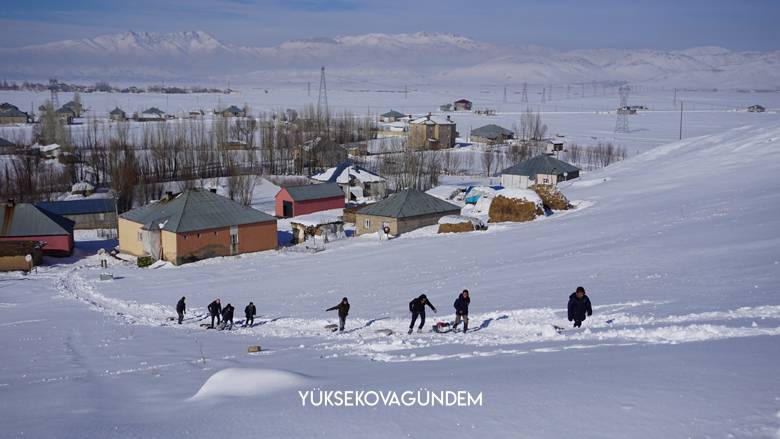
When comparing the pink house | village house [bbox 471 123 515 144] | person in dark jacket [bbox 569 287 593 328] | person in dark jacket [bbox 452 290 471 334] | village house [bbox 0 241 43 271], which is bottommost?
village house [bbox 0 241 43 271]

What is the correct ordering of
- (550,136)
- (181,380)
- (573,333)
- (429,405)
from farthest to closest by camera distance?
(550,136)
(573,333)
(181,380)
(429,405)

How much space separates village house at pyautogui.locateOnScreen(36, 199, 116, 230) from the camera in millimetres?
37062

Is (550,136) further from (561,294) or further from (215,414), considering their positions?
(215,414)

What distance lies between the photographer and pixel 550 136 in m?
87.3

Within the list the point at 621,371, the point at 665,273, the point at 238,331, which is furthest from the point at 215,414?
the point at 665,273

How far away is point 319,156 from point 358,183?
1797 centimetres

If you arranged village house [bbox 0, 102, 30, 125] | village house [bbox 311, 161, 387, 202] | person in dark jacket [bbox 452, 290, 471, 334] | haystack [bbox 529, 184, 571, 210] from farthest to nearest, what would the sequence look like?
village house [bbox 0, 102, 30, 125] < village house [bbox 311, 161, 387, 202] < haystack [bbox 529, 184, 571, 210] < person in dark jacket [bbox 452, 290, 471, 334]

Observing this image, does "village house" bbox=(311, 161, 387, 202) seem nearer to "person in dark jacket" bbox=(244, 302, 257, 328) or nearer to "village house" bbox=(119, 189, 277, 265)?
"village house" bbox=(119, 189, 277, 265)

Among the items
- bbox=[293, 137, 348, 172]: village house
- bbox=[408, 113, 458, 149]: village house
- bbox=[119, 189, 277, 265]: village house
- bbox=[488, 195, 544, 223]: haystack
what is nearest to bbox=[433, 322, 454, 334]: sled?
bbox=[488, 195, 544, 223]: haystack

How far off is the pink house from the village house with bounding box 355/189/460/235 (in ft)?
25.5

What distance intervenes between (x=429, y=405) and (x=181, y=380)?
4.59 meters

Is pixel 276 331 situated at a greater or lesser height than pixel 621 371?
lesser

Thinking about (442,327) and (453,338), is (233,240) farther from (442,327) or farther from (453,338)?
(453,338)

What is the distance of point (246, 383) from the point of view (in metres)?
8.70
